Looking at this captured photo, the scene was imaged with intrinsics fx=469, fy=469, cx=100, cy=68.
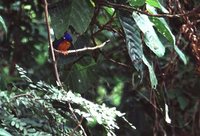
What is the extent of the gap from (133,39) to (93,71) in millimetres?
346

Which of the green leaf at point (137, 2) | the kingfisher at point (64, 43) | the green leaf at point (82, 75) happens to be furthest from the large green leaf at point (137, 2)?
the green leaf at point (82, 75)

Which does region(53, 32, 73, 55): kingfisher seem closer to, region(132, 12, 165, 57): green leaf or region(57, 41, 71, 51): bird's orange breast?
region(57, 41, 71, 51): bird's orange breast

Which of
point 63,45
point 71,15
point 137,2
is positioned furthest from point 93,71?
point 137,2

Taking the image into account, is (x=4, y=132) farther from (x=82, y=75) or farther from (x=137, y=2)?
(x=82, y=75)

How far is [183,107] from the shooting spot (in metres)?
1.97

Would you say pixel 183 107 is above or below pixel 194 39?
below

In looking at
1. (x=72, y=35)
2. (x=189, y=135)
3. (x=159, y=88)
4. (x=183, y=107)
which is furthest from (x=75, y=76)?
(x=189, y=135)

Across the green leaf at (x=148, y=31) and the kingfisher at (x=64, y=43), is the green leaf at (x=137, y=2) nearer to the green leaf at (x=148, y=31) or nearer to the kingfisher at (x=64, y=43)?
the green leaf at (x=148, y=31)

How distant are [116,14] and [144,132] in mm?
1051

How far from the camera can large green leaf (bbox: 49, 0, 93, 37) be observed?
1.13 metres

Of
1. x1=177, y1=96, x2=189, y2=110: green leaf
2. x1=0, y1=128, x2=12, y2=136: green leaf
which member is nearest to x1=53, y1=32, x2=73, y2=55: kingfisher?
x1=0, y1=128, x2=12, y2=136: green leaf

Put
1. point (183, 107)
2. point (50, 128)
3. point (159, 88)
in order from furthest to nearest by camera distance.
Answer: point (183, 107)
point (159, 88)
point (50, 128)

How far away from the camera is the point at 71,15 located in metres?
1.14

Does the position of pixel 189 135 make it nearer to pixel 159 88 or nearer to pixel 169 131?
pixel 169 131
